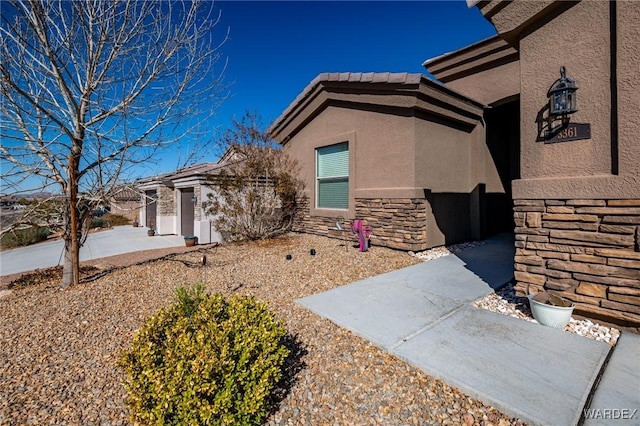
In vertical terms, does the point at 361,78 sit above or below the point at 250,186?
above

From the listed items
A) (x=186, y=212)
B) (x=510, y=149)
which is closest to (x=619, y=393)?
(x=510, y=149)

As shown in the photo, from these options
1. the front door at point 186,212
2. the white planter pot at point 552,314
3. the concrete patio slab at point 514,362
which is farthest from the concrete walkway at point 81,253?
the white planter pot at point 552,314

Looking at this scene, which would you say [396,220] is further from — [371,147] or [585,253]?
[585,253]

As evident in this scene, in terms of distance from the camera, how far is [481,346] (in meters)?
3.09

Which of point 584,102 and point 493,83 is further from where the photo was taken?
point 493,83

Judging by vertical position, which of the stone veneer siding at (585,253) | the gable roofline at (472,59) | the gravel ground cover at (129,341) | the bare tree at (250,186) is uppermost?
the gable roofline at (472,59)

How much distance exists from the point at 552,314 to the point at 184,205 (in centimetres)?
1271

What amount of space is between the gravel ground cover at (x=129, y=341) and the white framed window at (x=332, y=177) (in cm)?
340

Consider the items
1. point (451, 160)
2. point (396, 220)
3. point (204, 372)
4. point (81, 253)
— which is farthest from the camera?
point (81, 253)

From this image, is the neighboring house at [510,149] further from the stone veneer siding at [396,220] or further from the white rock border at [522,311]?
→ the white rock border at [522,311]

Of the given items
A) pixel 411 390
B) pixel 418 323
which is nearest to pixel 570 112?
pixel 418 323

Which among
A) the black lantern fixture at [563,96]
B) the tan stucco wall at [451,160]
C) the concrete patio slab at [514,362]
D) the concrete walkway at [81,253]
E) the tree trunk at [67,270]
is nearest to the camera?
the concrete patio slab at [514,362]

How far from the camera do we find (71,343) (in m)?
3.55

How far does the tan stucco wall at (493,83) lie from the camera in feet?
26.1
